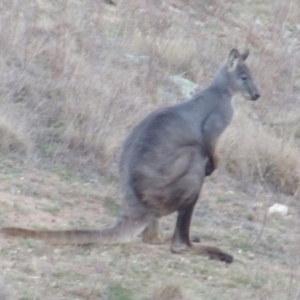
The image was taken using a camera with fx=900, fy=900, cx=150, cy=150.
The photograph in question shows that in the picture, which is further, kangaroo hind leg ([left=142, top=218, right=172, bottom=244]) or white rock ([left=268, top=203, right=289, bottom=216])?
white rock ([left=268, top=203, right=289, bottom=216])

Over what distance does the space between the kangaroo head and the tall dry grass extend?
110 centimetres

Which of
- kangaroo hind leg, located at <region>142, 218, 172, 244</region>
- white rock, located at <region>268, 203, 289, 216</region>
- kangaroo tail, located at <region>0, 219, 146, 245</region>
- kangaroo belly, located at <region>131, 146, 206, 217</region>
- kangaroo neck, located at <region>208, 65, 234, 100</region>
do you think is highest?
kangaroo neck, located at <region>208, 65, 234, 100</region>

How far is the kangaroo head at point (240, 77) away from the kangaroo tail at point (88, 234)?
1787 mm

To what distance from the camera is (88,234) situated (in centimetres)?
561

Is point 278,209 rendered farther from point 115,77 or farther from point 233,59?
point 115,77

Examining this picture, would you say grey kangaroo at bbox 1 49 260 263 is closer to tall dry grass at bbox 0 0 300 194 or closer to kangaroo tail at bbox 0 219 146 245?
kangaroo tail at bbox 0 219 146 245

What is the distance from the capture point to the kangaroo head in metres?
7.14

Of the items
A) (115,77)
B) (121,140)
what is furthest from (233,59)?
Answer: (115,77)

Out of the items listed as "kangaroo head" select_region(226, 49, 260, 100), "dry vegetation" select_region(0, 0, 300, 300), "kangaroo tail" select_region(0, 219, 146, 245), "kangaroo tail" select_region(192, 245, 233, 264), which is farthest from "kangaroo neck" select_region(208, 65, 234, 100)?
"kangaroo tail" select_region(0, 219, 146, 245)

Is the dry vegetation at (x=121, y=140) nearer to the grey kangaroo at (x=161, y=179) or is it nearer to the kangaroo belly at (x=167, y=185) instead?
the grey kangaroo at (x=161, y=179)

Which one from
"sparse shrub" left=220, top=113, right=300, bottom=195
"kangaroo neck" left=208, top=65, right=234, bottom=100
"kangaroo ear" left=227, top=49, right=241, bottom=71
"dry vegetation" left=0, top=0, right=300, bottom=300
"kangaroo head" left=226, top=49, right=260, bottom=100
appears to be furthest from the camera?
"sparse shrub" left=220, top=113, right=300, bottom=195

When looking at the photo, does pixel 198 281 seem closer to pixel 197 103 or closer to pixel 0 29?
pixel 197 103

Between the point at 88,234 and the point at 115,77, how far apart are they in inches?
134

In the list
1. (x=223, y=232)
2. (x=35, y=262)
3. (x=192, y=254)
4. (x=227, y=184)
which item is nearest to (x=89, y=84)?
(x=227, y=184)
